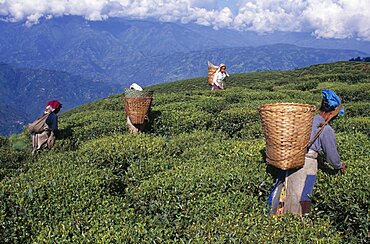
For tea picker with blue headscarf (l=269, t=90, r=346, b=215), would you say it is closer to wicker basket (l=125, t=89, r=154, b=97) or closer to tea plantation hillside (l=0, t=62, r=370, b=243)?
tea plantation hillside (l=0, t=62, r=370, b=243)

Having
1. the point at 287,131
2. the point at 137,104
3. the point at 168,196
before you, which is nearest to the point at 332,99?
the point at 287,131

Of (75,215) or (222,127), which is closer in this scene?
(75,215)

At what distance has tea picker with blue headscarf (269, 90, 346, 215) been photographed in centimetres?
540

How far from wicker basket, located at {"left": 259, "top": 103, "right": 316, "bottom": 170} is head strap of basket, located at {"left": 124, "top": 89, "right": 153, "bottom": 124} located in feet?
15.0

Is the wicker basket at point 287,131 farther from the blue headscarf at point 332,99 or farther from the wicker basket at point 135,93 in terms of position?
the wicker basket at point 135,93

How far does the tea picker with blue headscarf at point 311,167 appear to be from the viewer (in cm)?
540

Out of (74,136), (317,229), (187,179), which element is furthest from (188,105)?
(317,229)

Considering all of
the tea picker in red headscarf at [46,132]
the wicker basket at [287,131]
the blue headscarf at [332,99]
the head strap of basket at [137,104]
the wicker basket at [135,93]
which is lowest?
the tea picker in red headscarf at [46,132]

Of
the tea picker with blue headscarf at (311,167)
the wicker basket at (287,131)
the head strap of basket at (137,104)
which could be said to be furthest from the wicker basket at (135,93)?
the tea picker with blue headscarf at (311,167)

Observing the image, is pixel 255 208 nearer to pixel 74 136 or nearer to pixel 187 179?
pixel 187 179

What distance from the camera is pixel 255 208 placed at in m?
5.57

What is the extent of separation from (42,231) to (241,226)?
2656mm

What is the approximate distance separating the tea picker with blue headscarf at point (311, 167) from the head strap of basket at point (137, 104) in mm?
4741

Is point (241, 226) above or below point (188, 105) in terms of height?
above
